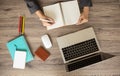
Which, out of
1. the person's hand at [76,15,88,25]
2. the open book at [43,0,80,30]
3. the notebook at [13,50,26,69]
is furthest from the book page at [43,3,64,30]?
the notebook at [13,50,26,69]

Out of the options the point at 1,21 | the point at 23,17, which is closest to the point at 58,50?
the point at 23,17

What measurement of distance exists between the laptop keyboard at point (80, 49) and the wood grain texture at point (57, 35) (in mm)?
44

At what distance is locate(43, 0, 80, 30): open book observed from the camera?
139 cm

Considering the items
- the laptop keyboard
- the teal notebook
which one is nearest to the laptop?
the laptop keyboard

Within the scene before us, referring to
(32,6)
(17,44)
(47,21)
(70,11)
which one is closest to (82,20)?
(70,11)

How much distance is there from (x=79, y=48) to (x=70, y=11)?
0.77ft

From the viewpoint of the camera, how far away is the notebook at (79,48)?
4.32 ft

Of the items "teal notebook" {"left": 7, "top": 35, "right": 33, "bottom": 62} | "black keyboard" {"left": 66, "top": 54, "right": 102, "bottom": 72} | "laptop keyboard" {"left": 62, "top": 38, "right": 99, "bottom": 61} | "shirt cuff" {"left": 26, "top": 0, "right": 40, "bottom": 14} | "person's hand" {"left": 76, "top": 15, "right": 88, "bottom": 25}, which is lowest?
"black keyboard" {"left": 66, "top": 54, "right": 102, "bottom": 72}

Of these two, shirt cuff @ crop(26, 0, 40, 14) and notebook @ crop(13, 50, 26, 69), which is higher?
shirt cuff @ crop(26, 0, 40, 14)

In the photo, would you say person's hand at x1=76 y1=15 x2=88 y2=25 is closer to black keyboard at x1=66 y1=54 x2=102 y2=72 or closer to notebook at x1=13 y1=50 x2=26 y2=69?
black keyboard at x1=66 y1=54 x2=102 y2=72

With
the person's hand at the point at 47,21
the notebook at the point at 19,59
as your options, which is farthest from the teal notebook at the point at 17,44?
the person's hand at the point at 47,21

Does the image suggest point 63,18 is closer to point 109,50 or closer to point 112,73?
point 109,50

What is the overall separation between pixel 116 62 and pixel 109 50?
8 centimetres

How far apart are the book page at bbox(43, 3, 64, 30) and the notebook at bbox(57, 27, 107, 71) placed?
84mm
